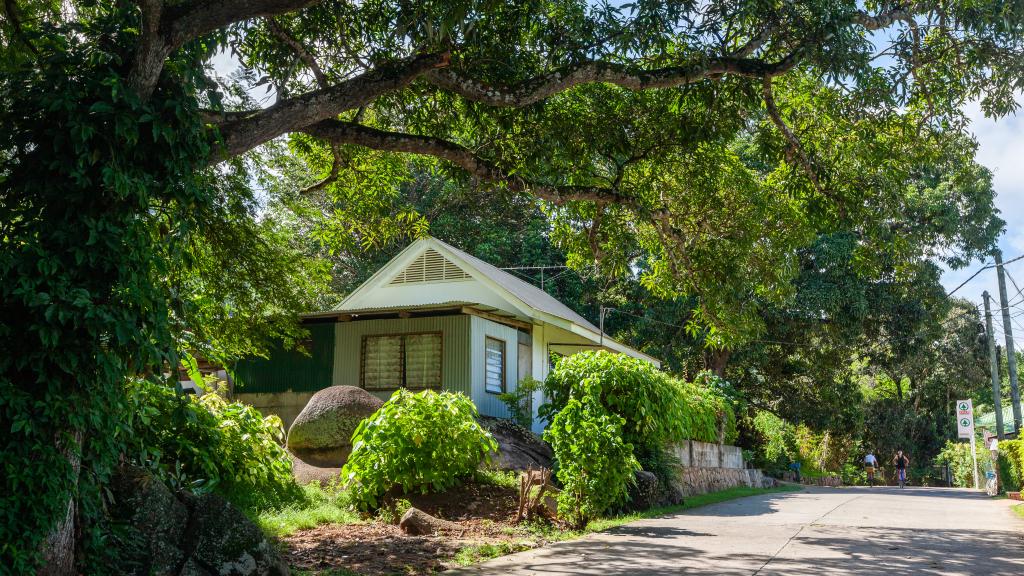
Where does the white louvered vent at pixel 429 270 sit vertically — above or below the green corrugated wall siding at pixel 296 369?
above

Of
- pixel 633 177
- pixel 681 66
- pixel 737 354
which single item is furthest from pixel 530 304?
pixel 737 354

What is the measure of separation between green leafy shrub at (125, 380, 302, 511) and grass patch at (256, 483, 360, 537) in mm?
219

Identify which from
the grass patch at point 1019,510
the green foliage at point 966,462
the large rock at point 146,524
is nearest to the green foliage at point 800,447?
the green foliage at point 966,462

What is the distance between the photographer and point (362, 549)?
9141 mm

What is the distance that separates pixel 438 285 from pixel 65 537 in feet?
57.2

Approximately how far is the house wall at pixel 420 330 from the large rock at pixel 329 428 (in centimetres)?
392

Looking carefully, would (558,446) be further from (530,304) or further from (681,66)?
(530,304)

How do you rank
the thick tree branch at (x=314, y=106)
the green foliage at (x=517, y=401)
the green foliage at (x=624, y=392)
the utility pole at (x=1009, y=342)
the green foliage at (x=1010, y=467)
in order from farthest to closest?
the utility pole at (x=1009, y=342), the green foliage at (x=1010, y=467), the green foliage at (x=517, y=401), the green foliage at (x=624, y=392), the thick tree branch at (x=314, y=106)

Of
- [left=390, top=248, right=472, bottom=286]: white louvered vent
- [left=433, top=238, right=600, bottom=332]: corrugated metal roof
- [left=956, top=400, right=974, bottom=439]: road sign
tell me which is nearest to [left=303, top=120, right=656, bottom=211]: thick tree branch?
[left=433, top=238, right=600, bottom=332]: corrugated metal roof

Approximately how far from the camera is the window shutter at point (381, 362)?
2089 cm

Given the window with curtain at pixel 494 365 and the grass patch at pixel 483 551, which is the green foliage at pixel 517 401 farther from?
the grass patch at pixel 483 551

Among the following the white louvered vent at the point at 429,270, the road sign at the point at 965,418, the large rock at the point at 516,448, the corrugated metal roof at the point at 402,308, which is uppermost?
the white louvered vent at the point at 429,270

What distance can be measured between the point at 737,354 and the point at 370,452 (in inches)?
956

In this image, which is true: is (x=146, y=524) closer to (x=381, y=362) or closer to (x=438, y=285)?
(x=381, y=362)
